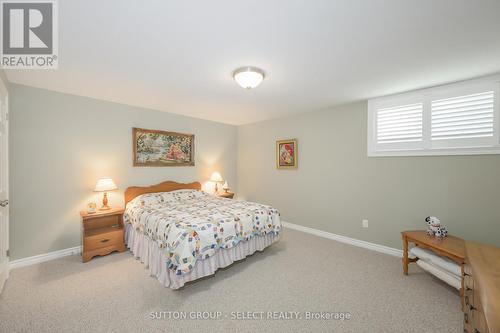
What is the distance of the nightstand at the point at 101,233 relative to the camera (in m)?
2.78

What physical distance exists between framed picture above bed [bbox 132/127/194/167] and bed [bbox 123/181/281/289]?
23.4 inches

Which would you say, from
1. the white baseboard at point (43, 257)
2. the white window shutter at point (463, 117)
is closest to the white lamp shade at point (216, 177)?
the white baseboard at point (43, 257)

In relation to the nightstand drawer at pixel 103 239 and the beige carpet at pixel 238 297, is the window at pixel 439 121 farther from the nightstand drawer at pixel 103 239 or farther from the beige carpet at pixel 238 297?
the nightstand drawer at pixel 103 239

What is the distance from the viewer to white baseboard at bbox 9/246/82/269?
2604mm

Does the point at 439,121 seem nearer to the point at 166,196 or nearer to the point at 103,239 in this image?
the point at 166,196

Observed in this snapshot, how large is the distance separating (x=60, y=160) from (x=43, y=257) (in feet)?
4.43

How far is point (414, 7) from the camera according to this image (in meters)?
1.36

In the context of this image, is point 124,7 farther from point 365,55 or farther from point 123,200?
point 123,200

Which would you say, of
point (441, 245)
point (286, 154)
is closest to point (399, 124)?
point (441, 245)

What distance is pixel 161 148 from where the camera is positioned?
400 centimetres

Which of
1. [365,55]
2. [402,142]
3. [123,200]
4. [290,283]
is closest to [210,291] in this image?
[290,283]

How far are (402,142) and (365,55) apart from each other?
5.56ft

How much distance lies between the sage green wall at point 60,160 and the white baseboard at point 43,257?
2.1 inches

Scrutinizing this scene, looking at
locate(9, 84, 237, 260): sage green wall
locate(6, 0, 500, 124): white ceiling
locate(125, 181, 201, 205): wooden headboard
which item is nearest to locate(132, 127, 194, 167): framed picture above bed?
locate(9, 84, 237, 260): sage green wall
